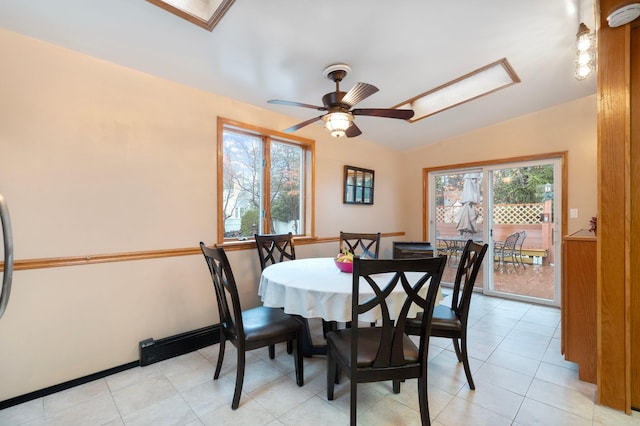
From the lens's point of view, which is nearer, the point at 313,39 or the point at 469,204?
the point at 313,39

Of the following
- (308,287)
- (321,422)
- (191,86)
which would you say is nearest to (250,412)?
(321,422)

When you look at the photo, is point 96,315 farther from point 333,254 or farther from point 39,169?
point 333,254

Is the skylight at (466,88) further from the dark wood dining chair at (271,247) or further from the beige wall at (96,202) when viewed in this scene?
the beige wall at (96,202)

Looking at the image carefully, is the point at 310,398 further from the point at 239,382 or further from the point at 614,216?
the point at 614,216

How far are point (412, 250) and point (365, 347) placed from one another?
2.94 metres

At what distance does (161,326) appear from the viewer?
2412 millimetres

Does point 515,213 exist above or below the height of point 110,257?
above

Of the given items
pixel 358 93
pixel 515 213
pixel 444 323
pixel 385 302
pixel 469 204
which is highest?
pixel 358 93

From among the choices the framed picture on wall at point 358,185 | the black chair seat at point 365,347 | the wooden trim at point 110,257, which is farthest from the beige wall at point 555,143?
the wooden trim at point 110,257

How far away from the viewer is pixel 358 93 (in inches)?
77.9

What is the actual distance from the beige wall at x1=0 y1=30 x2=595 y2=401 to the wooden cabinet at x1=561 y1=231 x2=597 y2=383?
9.07 feet

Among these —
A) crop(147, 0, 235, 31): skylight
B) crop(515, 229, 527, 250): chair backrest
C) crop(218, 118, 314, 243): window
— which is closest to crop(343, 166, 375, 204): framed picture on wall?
crop(218, 118, 314, 243): window

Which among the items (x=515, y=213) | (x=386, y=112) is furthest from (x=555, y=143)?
(x=386, y=112)

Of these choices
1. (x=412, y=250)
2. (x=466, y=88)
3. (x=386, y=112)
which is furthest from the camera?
(x=412, y=250)
